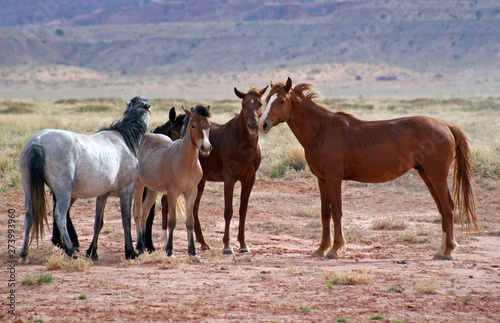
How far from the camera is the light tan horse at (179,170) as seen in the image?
7996 mm

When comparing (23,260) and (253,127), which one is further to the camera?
(253,127)

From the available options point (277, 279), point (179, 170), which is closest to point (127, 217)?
point (179, 170)

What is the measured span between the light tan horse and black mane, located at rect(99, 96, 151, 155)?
335 millimetres

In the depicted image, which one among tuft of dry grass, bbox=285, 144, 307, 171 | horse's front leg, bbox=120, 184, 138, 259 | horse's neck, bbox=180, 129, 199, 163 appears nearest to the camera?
horse's front leg, bbox=120, 184, 138, 259

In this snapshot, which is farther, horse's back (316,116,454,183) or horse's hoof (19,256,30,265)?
horse's back (316,116,454,183)

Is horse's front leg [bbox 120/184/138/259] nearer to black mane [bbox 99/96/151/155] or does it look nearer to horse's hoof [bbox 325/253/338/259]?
black mane [bbox 99/96/151/155]

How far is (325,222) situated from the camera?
28.1 ft

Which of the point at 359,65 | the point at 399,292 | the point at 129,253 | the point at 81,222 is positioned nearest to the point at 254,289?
the point at 399,292

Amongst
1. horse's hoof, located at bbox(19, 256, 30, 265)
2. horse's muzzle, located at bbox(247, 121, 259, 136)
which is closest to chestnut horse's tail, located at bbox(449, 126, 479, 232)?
horse's muzzle, located at bbox(247, 121, 259, 136)

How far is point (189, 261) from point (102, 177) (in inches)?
65.5

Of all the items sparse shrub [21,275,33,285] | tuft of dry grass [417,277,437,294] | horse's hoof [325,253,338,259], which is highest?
sparse shrub [21,275,33,285]

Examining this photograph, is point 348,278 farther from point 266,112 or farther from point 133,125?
point 133,125

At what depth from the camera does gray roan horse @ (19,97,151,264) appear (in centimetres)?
709

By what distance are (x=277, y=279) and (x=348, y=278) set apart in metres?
0.83
